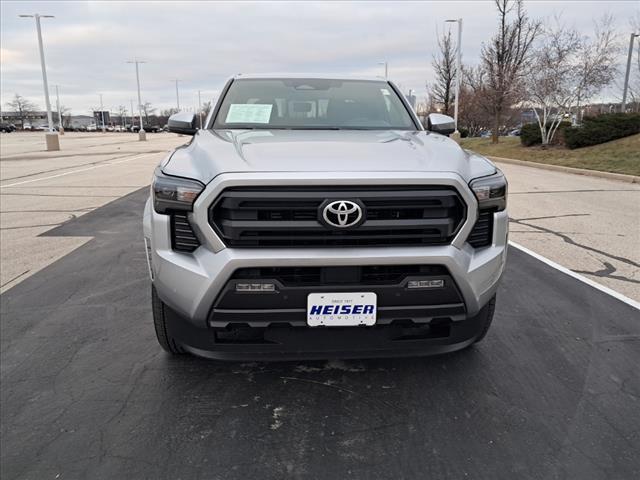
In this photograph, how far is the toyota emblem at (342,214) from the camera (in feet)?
8.03

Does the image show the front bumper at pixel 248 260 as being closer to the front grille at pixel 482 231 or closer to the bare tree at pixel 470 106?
the front grille at pixel 482 231

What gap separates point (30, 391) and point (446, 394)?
2407 millimetres

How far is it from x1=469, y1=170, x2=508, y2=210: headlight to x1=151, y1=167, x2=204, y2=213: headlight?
1.39 meters

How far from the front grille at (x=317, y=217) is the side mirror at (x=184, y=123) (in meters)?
1.85

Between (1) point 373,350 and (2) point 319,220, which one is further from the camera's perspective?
(1) point 373,350

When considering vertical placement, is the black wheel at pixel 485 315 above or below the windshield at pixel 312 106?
below

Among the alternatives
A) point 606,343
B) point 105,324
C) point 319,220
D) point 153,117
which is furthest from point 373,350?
point 153,117

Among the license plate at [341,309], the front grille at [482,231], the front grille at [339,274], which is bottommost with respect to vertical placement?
the license plate at [341,309]

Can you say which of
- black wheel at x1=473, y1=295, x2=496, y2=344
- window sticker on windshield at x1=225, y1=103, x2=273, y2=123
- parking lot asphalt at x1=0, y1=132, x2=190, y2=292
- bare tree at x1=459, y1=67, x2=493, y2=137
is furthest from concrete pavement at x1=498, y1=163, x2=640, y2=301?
bare tree at x1=459, y1=67, x2=493, y2=137

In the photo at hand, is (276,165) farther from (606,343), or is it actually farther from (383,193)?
(606,343)

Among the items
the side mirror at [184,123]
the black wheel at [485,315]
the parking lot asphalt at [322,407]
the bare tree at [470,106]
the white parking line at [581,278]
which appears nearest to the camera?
the parking lot asphalt at [322,407]

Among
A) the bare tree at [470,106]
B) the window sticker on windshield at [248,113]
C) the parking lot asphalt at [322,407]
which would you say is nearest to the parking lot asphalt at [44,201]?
the parking lot asphalt at [322,407]

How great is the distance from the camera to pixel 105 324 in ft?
13.1

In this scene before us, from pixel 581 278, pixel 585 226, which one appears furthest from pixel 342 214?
pixel 585 226
